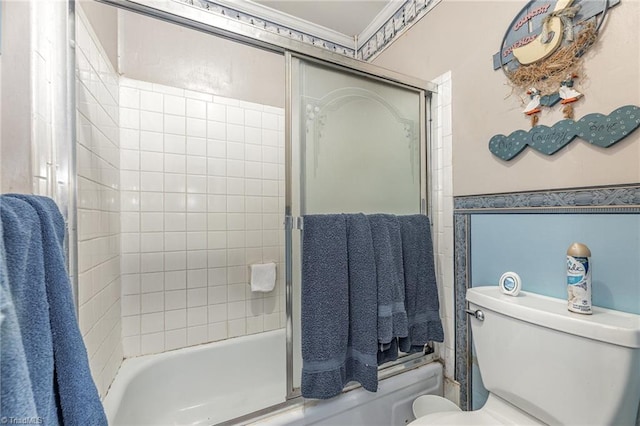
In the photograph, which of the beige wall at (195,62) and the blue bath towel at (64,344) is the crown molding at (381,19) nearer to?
the beige wall at (195,62)

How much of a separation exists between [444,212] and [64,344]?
1385 mm

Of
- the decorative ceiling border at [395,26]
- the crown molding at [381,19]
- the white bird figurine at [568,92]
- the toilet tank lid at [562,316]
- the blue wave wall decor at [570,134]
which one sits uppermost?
the crown molding at [381,19]

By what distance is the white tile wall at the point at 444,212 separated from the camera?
4.23 ft

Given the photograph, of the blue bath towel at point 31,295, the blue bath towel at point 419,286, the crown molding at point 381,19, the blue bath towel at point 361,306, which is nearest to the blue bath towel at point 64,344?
the blue bath towel at point 31,295

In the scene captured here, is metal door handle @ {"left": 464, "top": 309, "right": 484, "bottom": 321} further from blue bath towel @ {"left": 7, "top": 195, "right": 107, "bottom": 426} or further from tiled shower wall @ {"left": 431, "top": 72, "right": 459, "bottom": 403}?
blue bath towel @ {"left": 7, "top": 195, "right": 107, "bottom": 426}

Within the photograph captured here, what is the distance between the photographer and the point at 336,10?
1.71 meters

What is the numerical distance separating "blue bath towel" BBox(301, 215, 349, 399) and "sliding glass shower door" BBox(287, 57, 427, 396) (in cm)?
6

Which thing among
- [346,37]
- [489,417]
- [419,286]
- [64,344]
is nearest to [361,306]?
[419,286]

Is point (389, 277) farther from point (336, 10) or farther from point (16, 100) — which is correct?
point (336, 10)

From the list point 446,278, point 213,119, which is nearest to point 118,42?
point 213,119

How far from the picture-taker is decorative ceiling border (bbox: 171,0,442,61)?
1525mm

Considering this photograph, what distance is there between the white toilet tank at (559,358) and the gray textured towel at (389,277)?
0.88ft

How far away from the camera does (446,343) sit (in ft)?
4.28

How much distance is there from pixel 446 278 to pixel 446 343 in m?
0.31
